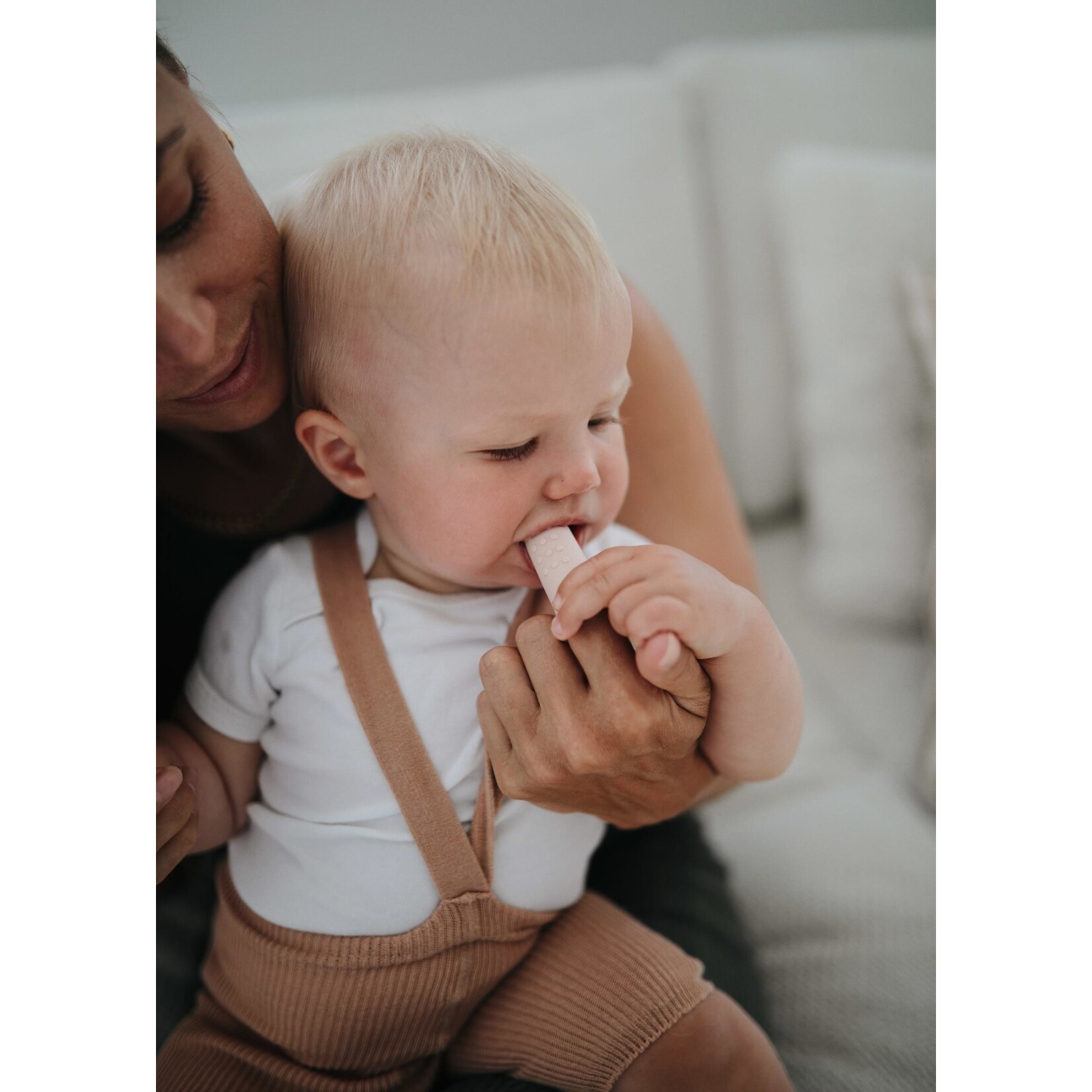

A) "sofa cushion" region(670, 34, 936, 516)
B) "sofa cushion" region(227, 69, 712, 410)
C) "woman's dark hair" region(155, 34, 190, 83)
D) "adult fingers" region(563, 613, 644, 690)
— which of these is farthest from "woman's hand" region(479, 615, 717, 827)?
"sofa cushion" region(670, 34, 936, 516)

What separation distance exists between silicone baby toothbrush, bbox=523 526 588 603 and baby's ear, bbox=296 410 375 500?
129 mm

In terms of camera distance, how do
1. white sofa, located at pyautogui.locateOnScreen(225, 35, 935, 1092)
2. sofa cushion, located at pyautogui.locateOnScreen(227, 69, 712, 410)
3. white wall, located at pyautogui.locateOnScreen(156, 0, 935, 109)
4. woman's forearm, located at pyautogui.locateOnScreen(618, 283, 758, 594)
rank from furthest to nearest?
sofa cushion, located at pyautogui.locateOnScreen(227, 69, 712, 410) < white sofa, located at pyautogui.locateOnScreen(225, 35, 935, 1092) < woman's forearm, located at pyautogui.locateOnScreen(618, 283, 758, 594) < white wall, located at pyautogui.locateOnScreen(156, 0, 935, 109)

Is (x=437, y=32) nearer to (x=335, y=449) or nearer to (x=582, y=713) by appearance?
(x=335, y=449)

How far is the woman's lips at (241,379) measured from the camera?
0.52 meters

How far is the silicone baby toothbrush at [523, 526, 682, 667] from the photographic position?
0.50m

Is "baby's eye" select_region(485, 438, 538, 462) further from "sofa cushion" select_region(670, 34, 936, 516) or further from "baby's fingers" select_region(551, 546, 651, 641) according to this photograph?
"sofa cushion" select_region(670, 34, 936, 516)

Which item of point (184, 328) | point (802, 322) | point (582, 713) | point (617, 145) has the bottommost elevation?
point (582, 713)

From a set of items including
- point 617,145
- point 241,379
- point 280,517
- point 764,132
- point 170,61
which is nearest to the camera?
point 170,61

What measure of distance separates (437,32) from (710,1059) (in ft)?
2.63

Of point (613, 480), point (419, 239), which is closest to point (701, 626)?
point (613, 480)

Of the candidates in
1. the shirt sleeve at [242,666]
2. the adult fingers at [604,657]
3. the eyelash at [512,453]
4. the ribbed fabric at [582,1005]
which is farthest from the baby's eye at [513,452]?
the ribbed fabric at [582,1005]

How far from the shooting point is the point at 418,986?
58 cm
